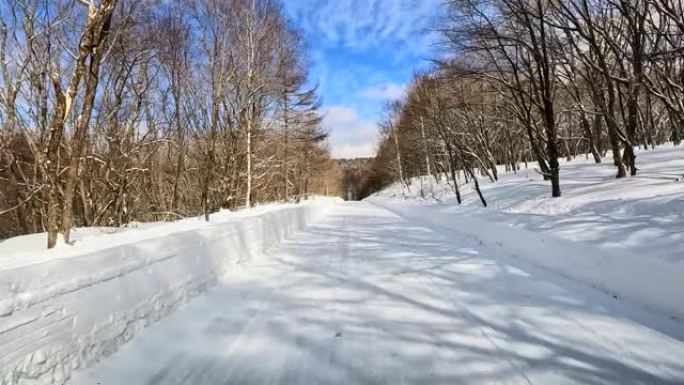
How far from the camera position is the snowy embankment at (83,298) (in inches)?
120

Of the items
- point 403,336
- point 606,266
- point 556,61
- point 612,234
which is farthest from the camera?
point 556,61

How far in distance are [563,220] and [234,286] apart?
22.4 ft

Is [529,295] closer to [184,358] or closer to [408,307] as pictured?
[408,307]

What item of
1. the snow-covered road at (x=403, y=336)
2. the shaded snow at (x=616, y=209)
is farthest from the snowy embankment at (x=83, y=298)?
the shaded snow at (x=616, y=209)

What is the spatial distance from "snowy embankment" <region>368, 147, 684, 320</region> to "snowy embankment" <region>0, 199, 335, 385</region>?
223 inches

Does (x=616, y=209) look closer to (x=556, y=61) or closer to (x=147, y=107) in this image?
(x=556, y=61)

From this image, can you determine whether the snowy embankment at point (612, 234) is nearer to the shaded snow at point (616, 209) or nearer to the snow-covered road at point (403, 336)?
the shaded snow at point (616, 209)

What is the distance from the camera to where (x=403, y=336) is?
4309mm

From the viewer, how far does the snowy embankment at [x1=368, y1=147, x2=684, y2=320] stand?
530cm

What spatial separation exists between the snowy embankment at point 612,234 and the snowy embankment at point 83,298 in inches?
223

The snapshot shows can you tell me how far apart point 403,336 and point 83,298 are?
2.95 meters

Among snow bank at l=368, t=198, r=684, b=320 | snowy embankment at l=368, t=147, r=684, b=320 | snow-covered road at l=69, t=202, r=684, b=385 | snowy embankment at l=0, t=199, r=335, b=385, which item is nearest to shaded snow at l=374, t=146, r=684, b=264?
snowy embankment at l=368, t=147, r=684, b=320

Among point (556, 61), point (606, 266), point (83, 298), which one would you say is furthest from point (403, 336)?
point (556, 61)

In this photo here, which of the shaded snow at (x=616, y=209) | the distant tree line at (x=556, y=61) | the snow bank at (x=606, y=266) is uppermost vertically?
the distant tree line at (x=556, y=61)
